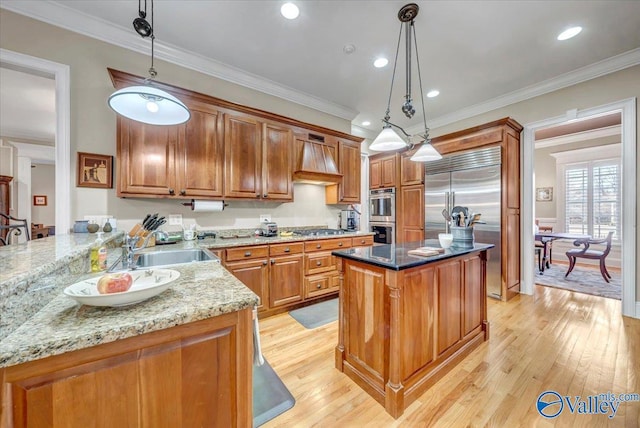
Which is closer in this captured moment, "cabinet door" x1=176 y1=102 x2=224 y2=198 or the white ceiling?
the white ceiling

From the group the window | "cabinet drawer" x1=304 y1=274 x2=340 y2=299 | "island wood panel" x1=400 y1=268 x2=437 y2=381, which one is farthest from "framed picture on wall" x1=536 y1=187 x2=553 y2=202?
"island wood panel" x1=400 y1=268 x2=437 y2=381

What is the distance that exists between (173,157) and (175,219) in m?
0.74

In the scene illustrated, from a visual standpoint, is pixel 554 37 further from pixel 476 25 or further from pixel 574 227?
pixel 574 227

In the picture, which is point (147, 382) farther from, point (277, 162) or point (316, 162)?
point (316, 162)

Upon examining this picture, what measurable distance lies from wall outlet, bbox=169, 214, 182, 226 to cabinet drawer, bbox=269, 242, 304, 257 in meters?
1.13

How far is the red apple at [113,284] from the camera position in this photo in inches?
34.2

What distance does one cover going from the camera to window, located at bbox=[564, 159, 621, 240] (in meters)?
5.31

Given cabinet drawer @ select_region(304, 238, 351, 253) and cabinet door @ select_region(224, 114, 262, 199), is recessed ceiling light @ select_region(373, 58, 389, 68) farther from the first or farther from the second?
cabinet drawer @ select_region(304, 238, 351, 253)

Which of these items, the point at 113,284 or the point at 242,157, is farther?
the point at 242,157

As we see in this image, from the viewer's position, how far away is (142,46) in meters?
2.62

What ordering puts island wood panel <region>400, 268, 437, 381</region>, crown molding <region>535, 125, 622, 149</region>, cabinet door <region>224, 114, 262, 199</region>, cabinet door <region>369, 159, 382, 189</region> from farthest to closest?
crown molding <region>535, 125, 622, 149</region> < cabinet door <region>369, 159, 382, 189</region> < cabinet door <region>224, 114, 262, 199</region> < island wood panel <region>400, 268, 437, 381</region>

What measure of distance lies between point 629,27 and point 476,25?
1564mm

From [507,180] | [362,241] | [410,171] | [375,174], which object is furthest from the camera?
[375,174]

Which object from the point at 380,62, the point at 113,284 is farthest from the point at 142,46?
the point at 113,284
